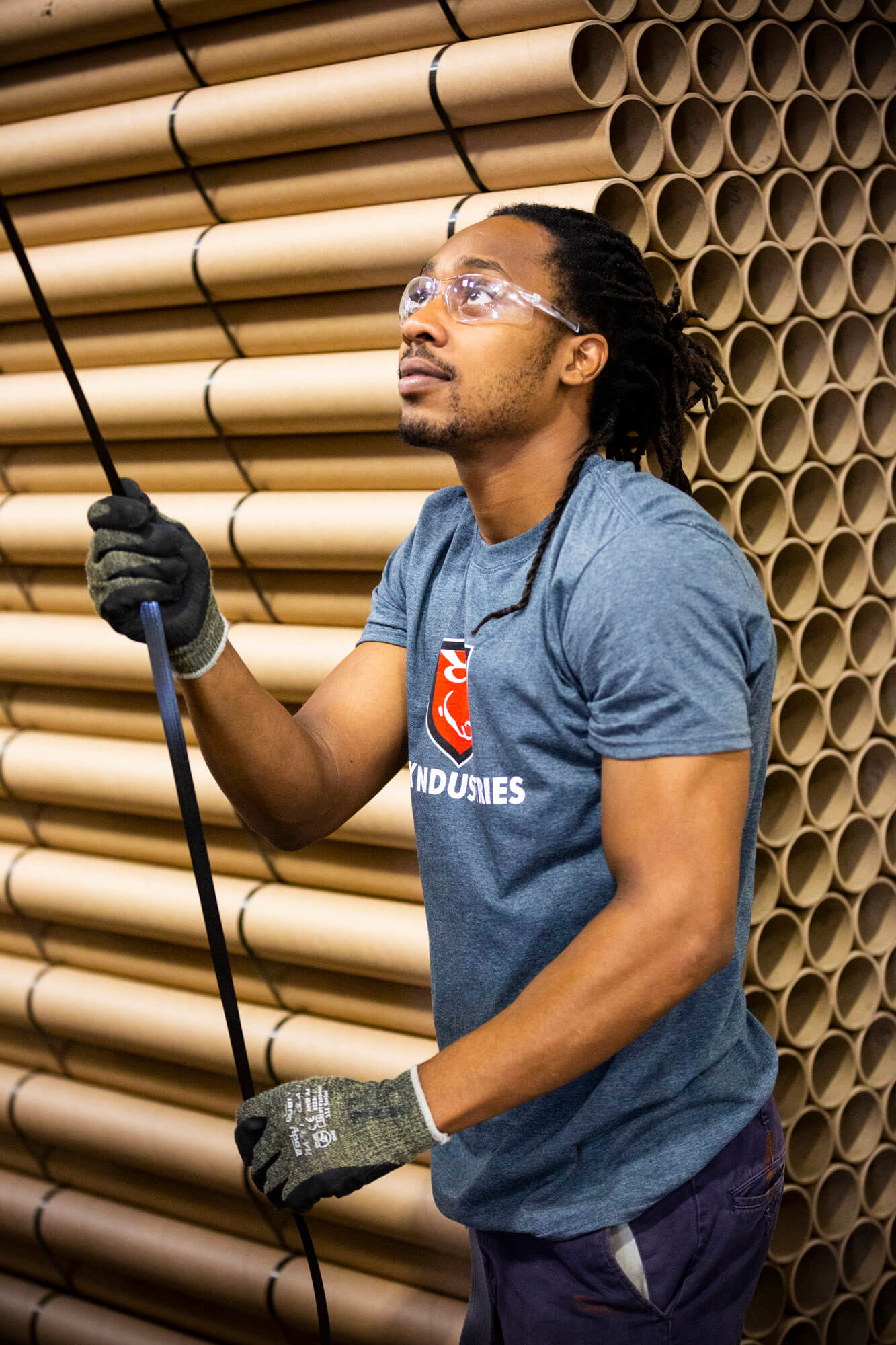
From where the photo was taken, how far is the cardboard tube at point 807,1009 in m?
2.60

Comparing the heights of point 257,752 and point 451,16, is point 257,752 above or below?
below

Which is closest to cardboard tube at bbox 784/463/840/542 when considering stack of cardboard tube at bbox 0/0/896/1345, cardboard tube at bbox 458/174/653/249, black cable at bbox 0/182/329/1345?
stack of cardboard tube at bbox 0/0/896/1345

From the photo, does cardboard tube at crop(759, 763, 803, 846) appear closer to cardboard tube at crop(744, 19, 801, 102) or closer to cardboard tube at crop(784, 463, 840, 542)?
cardboard tube at crop(784, 463, 840, 542)

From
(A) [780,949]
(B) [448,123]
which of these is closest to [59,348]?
(B) [448,123]

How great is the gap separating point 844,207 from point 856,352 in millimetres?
289

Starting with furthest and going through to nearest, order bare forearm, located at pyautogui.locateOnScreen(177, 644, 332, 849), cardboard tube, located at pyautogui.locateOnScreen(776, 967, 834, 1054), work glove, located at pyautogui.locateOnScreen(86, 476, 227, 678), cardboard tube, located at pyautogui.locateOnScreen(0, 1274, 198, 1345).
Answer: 1. cardboard tube, located at pyautogui.locateOnScreen(0, 1274, 198, 1345)
2. cardboard tube, located at pyautogui.locateOnScreen(776, 967, 834, 1054)
3. bare forearm, located at pyautogui.locateOnScreen(177, 644, 332, 849)
4. work glove, located at pyautogui.locateOnScreen(86, 476, 227, 678)

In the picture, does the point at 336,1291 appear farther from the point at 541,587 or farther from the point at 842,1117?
the point at 541,587

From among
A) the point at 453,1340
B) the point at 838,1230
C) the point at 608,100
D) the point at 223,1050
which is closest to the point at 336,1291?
the point at 453,1340

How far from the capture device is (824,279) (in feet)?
8.48

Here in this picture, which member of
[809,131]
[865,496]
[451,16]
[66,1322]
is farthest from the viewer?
[66,1322]

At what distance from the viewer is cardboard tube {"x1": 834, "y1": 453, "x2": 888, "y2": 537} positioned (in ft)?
8.91

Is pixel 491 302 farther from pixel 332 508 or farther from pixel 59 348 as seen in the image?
pixel 332 508

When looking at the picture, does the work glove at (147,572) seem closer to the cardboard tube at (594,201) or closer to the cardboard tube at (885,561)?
the cardboard tube at (594,201)

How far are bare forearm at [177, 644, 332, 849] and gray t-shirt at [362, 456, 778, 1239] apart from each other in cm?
15
